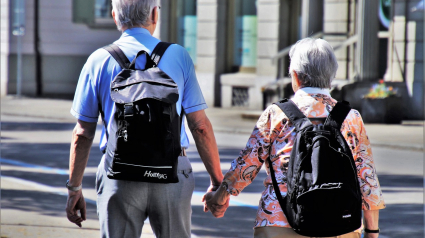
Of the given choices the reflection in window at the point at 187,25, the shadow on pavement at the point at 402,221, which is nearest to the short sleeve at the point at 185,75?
the shadow on pavement at the point at 402,221

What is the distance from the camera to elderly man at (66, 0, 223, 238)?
3.26 metres

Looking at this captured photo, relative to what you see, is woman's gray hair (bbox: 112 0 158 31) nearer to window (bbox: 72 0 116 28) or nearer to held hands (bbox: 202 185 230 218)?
held hands (bbox: 202 185 230 218)

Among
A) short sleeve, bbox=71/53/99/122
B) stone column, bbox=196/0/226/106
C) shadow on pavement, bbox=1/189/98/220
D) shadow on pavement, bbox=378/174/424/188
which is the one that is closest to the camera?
short sleeve, bbox=71/53/99/122

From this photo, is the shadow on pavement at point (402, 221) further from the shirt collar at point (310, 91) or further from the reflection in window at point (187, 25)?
the reflection in window at point (187, 25)

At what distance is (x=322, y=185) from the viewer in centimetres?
303

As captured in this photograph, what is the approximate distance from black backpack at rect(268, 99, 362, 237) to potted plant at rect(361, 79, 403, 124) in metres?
13.9

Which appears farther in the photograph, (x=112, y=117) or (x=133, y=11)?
(x=133, y=11)

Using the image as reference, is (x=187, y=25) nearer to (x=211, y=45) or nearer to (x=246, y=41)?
(x=211, y=45)

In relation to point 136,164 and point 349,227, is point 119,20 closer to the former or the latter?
point 136,164

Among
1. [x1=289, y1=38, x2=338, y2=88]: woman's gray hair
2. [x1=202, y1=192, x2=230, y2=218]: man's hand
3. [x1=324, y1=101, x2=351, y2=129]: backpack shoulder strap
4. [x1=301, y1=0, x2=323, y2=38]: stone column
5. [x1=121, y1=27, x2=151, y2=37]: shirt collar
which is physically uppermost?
[x1=301, y1=0, x2=323, y2=38]: stone column

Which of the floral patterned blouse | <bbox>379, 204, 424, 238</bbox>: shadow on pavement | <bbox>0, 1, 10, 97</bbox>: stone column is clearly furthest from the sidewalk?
the floral patterned blouse

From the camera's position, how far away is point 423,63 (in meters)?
16.9

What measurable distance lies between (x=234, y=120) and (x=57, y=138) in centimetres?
499

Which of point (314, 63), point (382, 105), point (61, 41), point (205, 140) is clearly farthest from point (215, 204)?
point (61, 41)
